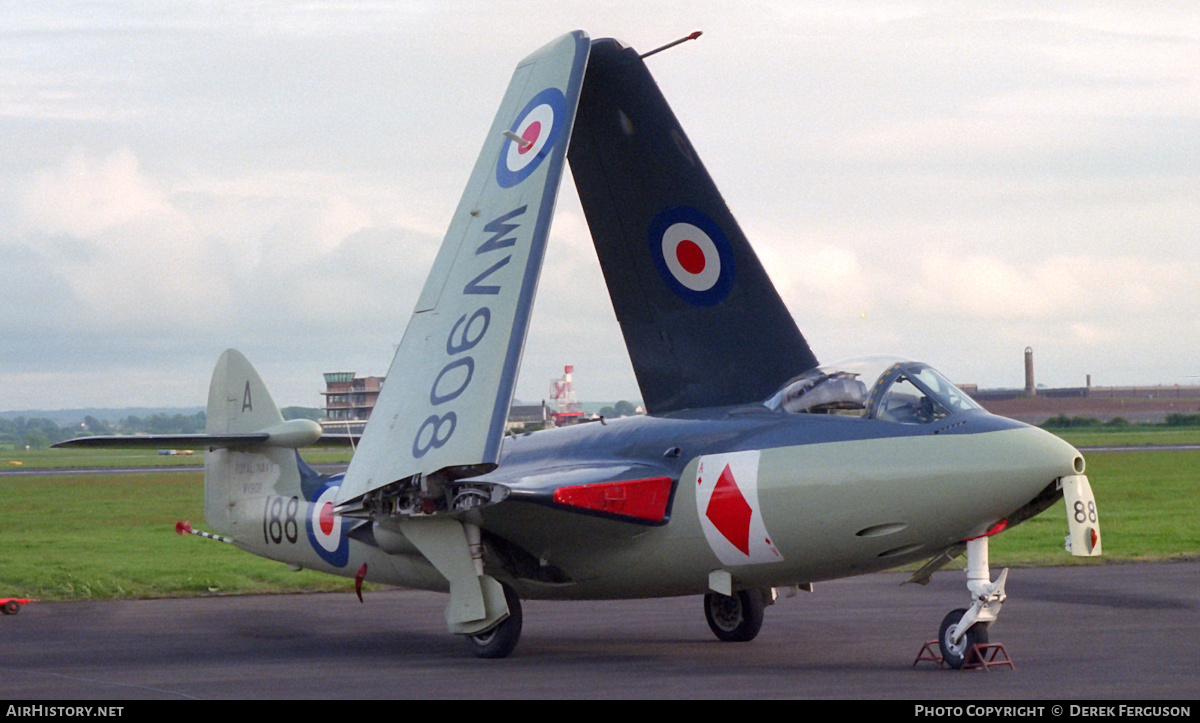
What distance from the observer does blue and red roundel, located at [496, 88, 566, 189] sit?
12.9 m

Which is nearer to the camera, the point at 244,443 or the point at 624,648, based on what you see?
the point at 624,648

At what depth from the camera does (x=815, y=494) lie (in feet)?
38.3

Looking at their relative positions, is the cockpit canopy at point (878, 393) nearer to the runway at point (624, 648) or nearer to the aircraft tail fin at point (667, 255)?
the aircraft tail fin at point (667, 255)

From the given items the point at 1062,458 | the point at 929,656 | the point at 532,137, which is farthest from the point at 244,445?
the point at 1062,458

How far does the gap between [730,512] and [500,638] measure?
9.37 ft

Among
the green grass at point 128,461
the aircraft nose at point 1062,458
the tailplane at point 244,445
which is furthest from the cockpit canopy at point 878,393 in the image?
the green grass at point 128,461

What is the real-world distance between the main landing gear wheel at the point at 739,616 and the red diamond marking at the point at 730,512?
239cm

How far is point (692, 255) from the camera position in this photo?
50.5 ft

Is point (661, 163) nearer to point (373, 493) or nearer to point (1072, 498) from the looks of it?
point (373, 493)

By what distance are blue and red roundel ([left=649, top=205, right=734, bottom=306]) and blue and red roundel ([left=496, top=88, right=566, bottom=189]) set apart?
2.59 meters

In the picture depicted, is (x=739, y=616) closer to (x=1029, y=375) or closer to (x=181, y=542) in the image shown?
(x=181, y=542)

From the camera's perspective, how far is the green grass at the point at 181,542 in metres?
21.6

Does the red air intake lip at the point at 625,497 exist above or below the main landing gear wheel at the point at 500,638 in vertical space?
above
